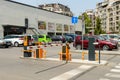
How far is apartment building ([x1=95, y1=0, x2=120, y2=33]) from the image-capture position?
154625 millimetres

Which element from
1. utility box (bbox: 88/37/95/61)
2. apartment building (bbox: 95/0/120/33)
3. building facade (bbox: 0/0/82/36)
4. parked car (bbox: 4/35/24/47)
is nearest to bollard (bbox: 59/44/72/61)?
utility box (bbox: 88/37/95/61)

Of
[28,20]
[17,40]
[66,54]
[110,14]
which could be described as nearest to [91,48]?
[66,54]

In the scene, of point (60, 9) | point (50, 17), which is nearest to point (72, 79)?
point (50, 17)

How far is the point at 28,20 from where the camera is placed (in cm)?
5594

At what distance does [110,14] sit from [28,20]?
114m

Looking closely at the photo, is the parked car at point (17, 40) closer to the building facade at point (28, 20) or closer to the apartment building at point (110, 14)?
the building facade at point (28, 20)

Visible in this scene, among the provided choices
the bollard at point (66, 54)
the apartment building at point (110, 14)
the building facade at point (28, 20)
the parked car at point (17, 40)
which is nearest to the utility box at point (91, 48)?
the bollard at point (66, 54)

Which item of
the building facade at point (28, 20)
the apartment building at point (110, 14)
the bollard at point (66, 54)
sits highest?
the apartment building at point (110, 14)

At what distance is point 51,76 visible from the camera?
1255cm

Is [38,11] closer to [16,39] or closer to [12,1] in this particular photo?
[12,1]

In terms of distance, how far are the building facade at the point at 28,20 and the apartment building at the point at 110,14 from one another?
78757mm

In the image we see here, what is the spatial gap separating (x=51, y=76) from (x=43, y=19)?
52.1 m

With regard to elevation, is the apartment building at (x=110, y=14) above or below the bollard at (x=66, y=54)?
above

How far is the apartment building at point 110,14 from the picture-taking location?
15462cm
